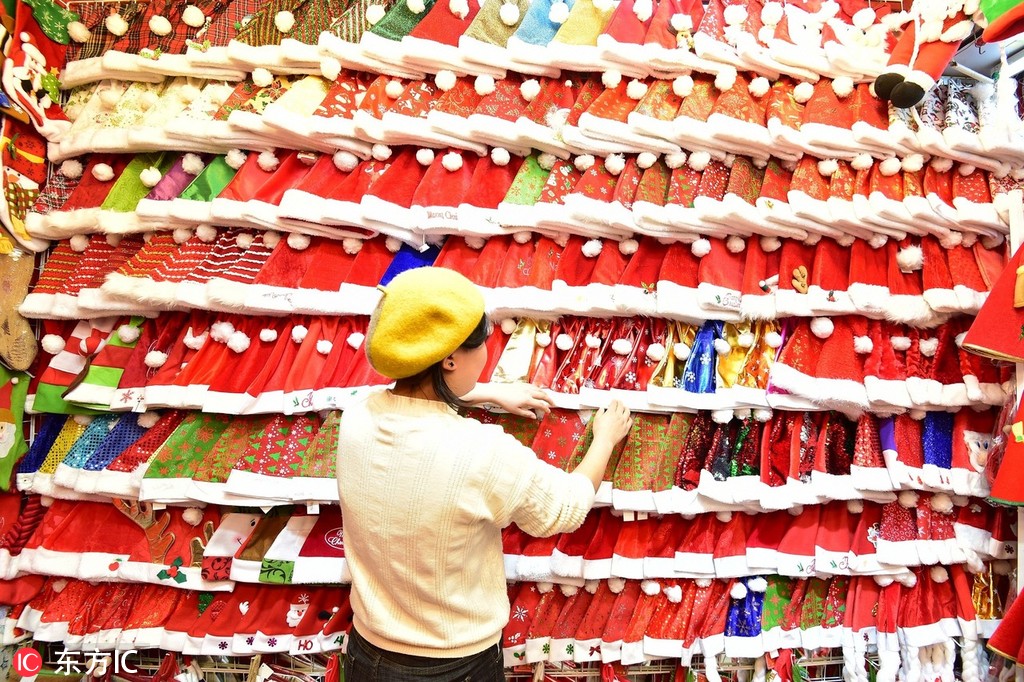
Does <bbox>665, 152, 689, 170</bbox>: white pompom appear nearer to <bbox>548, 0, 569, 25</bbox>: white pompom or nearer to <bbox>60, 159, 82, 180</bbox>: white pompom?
<bbox>548, 0, 569, 25</bbox>: white pompom

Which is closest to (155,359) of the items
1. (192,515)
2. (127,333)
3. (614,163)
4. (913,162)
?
(127,333)

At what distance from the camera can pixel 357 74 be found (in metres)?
1.76

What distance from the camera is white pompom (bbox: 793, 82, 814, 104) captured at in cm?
163

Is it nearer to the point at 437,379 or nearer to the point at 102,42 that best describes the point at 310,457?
the point at 437,379

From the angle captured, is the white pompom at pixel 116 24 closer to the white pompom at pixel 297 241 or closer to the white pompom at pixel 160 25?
the white pompom at pixel 160 25

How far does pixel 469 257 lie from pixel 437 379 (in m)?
0.69

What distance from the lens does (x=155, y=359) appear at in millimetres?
1785

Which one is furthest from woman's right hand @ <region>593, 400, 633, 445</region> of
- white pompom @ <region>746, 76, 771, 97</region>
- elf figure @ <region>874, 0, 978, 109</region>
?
elf figure @ <region>874, 0, 978, 109</region>

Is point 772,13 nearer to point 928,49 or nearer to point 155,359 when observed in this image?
point 928,49

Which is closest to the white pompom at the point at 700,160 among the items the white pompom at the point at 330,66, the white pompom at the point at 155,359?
the white pompom at the point at 330,66

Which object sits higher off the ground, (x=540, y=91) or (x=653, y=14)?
(x=653, y=14)

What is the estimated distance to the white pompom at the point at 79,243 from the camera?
1.88 metres

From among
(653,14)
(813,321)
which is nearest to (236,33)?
(653,14)

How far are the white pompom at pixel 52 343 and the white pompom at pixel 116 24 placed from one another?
0.86m
